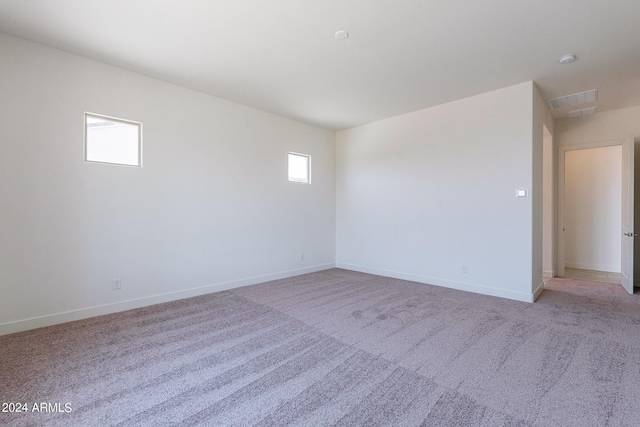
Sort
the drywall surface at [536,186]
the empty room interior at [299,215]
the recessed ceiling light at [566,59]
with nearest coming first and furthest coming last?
1. the empty room interior at [299,215]
2. the recessed ceiling light at [566,59]
3. the drywall surface at [536,186]

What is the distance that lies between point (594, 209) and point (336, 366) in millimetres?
7003

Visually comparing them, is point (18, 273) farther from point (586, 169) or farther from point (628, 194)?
point (586, 169)

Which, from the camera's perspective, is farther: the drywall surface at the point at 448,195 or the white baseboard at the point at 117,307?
the drywall surface at the point at 448,195

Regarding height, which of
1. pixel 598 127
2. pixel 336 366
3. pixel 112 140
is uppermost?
pixel 598 127

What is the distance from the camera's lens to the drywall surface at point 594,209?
5828 millimetres

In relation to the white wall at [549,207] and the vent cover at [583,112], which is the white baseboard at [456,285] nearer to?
the white wall at [549,207]

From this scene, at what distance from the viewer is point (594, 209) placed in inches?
239

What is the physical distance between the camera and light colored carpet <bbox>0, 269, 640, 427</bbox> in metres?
1.68

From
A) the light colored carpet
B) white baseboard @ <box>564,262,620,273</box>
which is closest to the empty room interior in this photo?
the light colored carpet

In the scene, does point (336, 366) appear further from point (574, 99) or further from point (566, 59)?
point (574, 99)

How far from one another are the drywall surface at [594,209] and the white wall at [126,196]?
6195mm

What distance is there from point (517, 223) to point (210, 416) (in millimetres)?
4124

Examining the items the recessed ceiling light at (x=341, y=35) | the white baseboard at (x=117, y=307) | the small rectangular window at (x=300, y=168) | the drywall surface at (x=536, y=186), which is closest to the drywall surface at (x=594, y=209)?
the drywall surface at (x=536, y=186)

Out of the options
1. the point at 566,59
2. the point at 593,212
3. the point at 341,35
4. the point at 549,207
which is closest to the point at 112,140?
the point at 341,35
